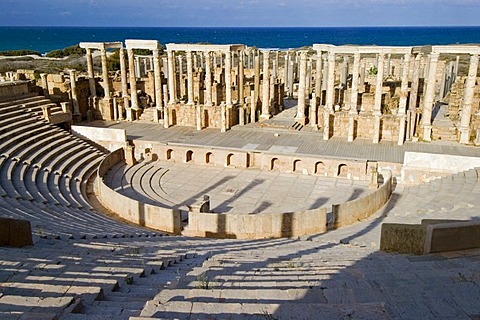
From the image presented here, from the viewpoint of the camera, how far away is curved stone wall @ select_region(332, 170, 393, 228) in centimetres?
1415

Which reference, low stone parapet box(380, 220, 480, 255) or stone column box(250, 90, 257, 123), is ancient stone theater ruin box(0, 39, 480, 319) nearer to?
low stone parapet box(380, 220, 480, 255)

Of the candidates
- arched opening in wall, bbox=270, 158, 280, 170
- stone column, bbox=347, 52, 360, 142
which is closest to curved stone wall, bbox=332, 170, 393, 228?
arched opening in wall, bbox=270, 158, 280, 170

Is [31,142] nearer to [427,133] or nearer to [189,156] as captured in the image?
[189,156]

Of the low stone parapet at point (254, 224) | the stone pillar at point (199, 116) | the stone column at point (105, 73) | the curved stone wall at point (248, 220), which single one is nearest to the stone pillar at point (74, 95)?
the stone column at point (105, 73)

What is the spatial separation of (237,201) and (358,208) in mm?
4691

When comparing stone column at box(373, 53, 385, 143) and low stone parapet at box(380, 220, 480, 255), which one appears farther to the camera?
stone column at box(373, 53, 385, 143)

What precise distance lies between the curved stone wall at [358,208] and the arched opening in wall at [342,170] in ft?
9.91

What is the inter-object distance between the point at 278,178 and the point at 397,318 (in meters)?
14.8

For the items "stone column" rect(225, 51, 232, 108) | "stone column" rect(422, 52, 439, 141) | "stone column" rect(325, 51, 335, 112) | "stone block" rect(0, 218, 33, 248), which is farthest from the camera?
"stone column" rect(225, 51, 232, 108)

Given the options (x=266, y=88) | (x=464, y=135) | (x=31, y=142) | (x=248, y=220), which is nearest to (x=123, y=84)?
(x=266, y=88)

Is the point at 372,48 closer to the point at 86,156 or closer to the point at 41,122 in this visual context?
the point at 86,156

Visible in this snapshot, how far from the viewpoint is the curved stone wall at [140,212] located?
13.8 metres

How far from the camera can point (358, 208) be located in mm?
14734

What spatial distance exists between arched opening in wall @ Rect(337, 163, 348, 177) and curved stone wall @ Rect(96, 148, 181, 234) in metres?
8.79
